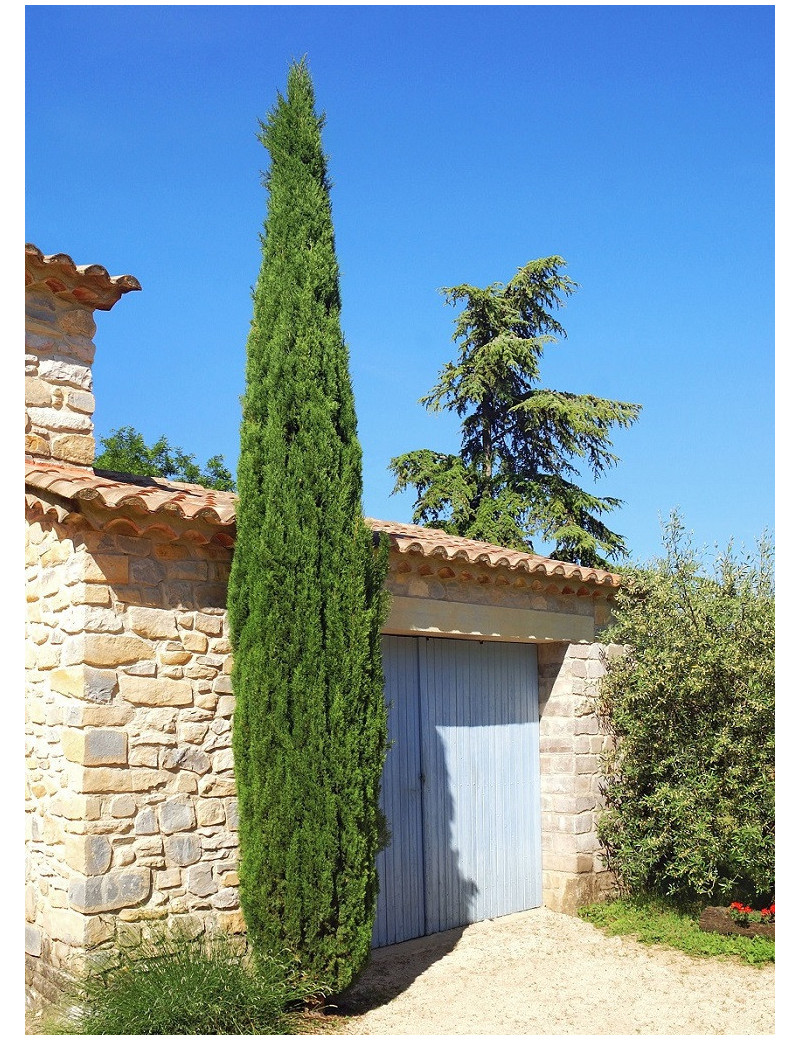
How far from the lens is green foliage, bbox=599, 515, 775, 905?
8.22 metres

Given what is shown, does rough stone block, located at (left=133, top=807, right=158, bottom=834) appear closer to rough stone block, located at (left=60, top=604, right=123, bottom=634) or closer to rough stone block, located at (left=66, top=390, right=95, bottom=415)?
rough stone block, located at (left=60, top=604, right=123, bottom=634)

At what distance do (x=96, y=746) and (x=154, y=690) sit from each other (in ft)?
1.64

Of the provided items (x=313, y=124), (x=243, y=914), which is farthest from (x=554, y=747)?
(x=313, y=124)

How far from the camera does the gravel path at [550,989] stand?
19.7ft

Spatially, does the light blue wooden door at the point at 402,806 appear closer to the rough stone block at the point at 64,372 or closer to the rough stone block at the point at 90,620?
the rough stone block at the point at 90,620

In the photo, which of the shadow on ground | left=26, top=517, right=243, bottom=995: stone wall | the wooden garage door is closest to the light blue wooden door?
the wooden garage door

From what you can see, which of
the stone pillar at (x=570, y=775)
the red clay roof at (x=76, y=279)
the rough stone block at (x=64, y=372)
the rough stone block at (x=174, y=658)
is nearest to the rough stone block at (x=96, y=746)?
the rough stone block at (x=174, y=658)

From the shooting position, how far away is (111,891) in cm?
555

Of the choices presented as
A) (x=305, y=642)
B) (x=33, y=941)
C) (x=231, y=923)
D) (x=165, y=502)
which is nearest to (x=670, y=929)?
(x=231, y=923)

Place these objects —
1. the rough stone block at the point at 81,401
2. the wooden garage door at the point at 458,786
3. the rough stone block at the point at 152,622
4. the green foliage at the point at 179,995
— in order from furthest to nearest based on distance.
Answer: the wooden garage door at the point at 458,786 → the rough stone block at the point at 81,401 → the rough stone block at the point at 152,622 → the green foliage at the point at 179,995

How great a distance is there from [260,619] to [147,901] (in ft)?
6.03

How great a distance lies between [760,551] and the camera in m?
9.02

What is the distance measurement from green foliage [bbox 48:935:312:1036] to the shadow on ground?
1.51 ft

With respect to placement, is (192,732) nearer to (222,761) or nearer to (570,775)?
(222,761)
